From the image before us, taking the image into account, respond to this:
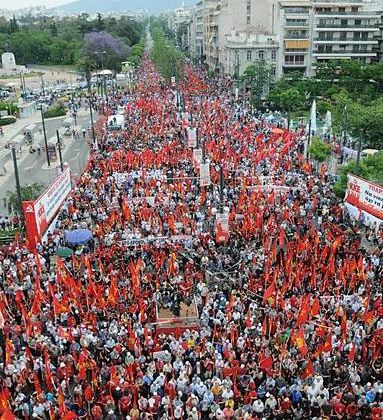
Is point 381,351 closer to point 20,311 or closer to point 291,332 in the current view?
point 291,332

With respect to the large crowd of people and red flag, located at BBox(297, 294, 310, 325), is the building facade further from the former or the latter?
red flag, located at BBox(297, 294, 310, 325)

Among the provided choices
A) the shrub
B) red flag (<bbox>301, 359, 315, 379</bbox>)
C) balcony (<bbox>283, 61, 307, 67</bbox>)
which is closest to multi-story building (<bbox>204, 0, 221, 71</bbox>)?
balcony (<bbox>283, 61, 307, 67</bbox>)

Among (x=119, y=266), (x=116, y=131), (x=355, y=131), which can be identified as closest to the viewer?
(x=119, y=266)

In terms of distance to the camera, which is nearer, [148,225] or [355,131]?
[148,225]

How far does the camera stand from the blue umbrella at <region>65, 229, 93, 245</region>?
20469 millimetres

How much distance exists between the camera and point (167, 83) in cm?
7231

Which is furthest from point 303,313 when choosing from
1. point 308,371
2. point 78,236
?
point 78,236

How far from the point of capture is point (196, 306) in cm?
1614

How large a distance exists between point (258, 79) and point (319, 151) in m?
29.6

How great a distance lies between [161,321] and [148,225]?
7090mm

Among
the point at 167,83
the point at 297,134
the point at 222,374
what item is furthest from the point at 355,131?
the point at 167,83

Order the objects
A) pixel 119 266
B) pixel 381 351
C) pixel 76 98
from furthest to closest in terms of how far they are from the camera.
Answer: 1. pixel 76 98
2. pixel 119 266
3. pixel 381 351

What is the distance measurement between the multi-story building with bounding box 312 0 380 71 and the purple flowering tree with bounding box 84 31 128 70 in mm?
41225

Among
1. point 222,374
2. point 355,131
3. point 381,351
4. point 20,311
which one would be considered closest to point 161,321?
point 222,374
